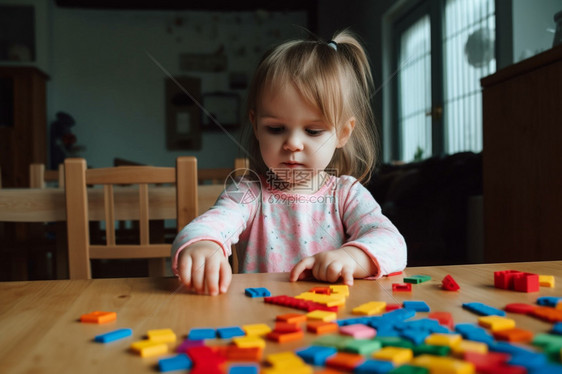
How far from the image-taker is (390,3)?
13.2 ft

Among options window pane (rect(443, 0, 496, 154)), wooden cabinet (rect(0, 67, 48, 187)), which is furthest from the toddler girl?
wooden cabinet (rect(0, 67, 48, 187))

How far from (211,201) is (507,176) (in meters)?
0.97

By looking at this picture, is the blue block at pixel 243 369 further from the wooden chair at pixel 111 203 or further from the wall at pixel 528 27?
the wall at pixel 528 27

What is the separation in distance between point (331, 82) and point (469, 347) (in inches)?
23.9

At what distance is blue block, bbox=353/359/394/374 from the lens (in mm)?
292

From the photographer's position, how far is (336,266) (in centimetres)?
58

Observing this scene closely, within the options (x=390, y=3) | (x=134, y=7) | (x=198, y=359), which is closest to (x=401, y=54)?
(x=390, y=3)

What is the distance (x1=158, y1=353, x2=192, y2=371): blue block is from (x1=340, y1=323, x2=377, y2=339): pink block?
126mm

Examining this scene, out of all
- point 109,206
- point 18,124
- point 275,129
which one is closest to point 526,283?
point 275,129

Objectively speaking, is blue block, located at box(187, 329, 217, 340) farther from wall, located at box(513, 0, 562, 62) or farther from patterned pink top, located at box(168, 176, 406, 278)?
wall, located at box(513, 0, 562, 62)

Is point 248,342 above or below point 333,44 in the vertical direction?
below

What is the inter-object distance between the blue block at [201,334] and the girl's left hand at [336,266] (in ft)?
0.73

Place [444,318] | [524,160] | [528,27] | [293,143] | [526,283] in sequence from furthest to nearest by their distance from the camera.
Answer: [528,27] < [524,160] < [293,143] < [526,283] < [444,318]

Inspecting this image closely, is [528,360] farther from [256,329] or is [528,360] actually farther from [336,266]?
[336,266]
